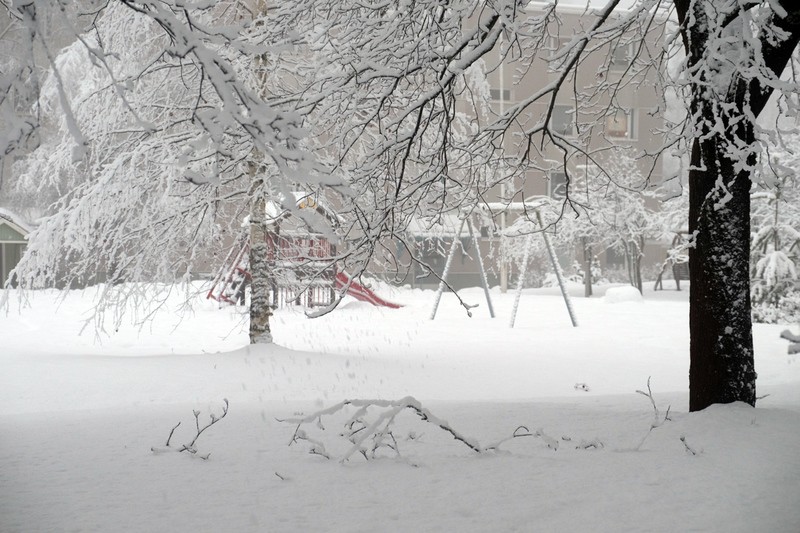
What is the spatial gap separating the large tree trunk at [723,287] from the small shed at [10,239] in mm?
24209

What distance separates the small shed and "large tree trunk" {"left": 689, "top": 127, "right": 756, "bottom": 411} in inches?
953

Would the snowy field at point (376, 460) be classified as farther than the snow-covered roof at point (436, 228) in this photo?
No

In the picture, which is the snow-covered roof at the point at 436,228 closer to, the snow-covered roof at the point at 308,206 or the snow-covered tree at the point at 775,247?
the snow-covered roof at the point at 308,206

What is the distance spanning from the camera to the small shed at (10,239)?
982 inches

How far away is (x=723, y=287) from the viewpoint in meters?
5.19

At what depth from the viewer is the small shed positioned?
24.9 metres

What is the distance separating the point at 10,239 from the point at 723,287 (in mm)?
25307

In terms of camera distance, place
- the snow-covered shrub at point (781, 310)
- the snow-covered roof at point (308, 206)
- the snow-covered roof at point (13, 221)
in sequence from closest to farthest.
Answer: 1. the snow-covered roof at point (308, 206)
2. the snow-covered shrub at point (781, 310)
3. the snow-covered roof at point (13, 221)

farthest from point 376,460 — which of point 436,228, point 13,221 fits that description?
point 13,221

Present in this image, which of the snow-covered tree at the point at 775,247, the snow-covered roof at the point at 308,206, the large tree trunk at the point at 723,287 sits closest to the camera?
the large tree trunk at the point at 723,287

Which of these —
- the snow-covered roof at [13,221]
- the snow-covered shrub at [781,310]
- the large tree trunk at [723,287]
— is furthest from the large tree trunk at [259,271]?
the snow-covered roof at [13,221]

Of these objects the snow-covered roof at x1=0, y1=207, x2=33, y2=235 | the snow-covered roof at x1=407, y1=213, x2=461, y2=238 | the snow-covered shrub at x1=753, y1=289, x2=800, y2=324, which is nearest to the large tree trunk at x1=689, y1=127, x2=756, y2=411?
the snow-covered roof at x1=407, y1=213, x2=461, y2=238

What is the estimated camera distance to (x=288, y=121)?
8.71ft

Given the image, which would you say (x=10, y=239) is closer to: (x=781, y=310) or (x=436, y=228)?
(x=436, y=228)
